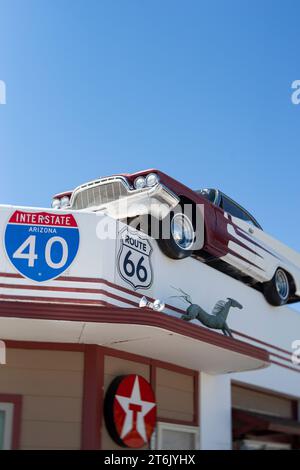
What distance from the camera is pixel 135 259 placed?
9453 mm

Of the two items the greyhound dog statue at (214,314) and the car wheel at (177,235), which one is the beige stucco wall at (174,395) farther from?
the car wheel at (177,235)

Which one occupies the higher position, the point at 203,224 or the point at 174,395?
the point at 203,224

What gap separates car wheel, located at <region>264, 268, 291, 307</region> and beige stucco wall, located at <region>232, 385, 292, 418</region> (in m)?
1.88

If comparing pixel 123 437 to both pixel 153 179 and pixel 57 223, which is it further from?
pixel 153 179

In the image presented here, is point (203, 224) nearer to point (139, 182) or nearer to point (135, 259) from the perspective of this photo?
point (139, 182)

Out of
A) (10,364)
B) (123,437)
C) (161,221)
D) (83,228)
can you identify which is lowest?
(123,437)

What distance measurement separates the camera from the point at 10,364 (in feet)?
26.8

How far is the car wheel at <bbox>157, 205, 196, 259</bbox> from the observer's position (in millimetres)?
9953

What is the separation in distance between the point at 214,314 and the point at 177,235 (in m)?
1.48

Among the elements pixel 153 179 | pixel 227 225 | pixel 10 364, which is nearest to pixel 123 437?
pixel 10 364

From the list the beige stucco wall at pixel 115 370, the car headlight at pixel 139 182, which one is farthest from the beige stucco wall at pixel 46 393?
the car headlight at pixel 139 182

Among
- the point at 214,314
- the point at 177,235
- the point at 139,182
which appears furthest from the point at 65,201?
the point at 214,314

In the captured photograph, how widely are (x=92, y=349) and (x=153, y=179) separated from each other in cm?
286

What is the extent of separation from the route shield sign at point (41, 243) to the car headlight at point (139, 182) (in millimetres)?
1658
